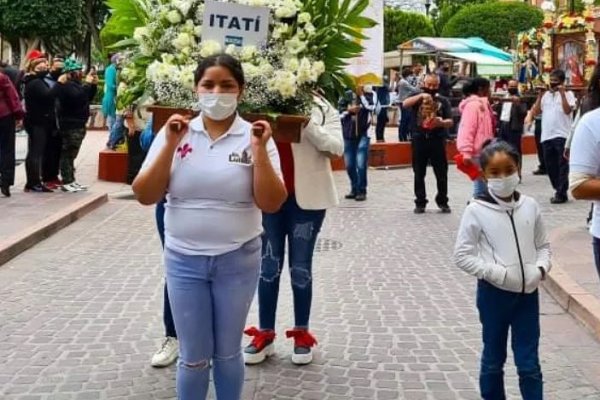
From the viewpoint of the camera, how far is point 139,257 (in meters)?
8.63

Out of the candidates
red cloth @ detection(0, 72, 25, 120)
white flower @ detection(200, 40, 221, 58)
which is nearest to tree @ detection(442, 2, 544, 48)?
red cloth @ detection(0, 72, 25, 120)

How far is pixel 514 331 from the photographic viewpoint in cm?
416

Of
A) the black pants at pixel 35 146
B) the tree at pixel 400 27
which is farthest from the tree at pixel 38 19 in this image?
the black pants at pixel 35 146

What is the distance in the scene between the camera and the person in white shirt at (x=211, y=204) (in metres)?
3.63

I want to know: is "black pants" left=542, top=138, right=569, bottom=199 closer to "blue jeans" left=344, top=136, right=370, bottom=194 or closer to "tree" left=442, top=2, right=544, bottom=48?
"blue jeans" left=344, top=136, right=370, bottom=194

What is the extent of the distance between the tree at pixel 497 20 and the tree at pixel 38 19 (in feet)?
61.6

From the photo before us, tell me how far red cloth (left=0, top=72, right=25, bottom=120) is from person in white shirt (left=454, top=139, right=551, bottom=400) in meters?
9.00

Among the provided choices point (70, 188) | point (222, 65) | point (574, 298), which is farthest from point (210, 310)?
point (70, 188)

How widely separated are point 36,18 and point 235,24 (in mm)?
37257

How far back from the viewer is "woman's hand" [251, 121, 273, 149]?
142 inches

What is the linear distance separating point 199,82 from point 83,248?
5.82m

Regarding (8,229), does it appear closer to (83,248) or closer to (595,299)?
(83,248)

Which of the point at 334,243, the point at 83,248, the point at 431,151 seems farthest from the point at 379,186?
the point at 83,248

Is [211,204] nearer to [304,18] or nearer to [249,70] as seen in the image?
[249,70]
